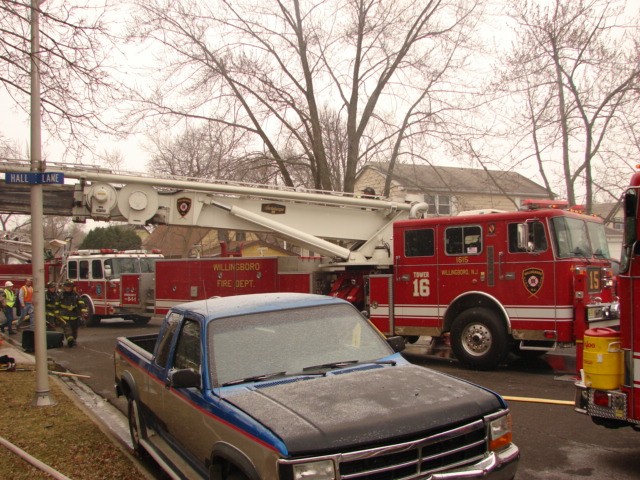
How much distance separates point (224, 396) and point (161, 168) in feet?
111

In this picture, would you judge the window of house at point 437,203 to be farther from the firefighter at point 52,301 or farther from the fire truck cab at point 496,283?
the firefighter at point 52,301

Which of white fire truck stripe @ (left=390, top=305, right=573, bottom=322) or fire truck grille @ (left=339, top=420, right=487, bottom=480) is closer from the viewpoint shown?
fire truck grille @ (left=339, top=420, right=487, bottom=480)

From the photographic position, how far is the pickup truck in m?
3.18

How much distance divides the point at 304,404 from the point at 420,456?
0.71 metres

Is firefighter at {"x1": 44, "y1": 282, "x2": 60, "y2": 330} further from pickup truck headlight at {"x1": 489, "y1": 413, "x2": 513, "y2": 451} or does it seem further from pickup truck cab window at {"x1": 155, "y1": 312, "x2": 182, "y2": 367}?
pickup truck headlight at {"x1": 489, "y1": 413, "x2": 513, "y2": 451}

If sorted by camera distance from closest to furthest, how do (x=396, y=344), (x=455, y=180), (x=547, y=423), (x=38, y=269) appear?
(x=396, y=344), (x=547, y=423), (x=38, y=269), (x=455, y=180)

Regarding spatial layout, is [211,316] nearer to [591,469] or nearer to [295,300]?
[295,300]

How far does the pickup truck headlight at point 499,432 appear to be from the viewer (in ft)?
11.9

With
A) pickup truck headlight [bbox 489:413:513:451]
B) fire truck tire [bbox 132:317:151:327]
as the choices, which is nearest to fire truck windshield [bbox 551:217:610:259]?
pickup truck headlight [bbox 489:413:513:451]

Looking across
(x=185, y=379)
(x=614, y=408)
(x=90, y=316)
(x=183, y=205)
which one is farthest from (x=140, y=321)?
(x=614, y=408)

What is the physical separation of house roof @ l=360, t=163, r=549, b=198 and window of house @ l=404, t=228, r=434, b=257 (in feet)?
26.6

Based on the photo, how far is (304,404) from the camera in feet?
11.6

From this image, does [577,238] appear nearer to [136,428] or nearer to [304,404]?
[136,428]

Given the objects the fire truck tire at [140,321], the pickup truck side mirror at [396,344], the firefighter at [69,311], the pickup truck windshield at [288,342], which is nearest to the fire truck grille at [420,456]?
the pickup truck windshield at [288,342]
